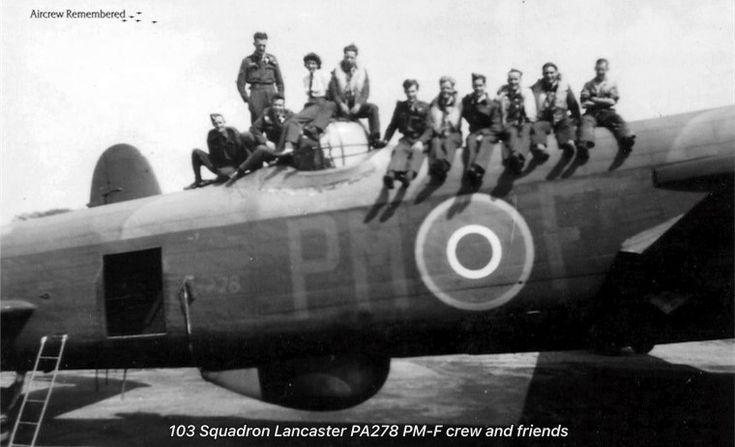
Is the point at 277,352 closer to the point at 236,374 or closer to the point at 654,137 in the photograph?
the point at 236,374

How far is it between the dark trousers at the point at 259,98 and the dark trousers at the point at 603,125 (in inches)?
196

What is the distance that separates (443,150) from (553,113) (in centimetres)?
133

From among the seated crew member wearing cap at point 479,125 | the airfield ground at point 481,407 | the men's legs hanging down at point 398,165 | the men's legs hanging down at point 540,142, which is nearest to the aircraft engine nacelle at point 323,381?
the airfield ground at point 481,407

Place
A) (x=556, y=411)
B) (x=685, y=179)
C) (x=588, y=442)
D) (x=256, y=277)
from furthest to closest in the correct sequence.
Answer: (x=556, y=411) < (x=588, y=442) < (x=256, y=277) < (x=685, y=179)

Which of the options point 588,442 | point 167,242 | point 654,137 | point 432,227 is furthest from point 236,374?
point 654,137

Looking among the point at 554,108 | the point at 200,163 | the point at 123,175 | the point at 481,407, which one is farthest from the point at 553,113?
the point at 123,175

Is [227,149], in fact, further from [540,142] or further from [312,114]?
[540,142]

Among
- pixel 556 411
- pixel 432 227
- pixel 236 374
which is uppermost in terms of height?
pixel 432 227

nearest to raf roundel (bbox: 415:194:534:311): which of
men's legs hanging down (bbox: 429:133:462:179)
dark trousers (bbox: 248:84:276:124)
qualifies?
men's legs hanging down (bbox: 429:133:462:179)

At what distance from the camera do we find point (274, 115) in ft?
25.4

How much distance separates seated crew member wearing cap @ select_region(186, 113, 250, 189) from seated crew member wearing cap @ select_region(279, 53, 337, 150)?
35.8 inches

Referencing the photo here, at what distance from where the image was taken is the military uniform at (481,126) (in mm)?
6090

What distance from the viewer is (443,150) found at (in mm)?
6207

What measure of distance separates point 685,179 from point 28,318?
8207mm
